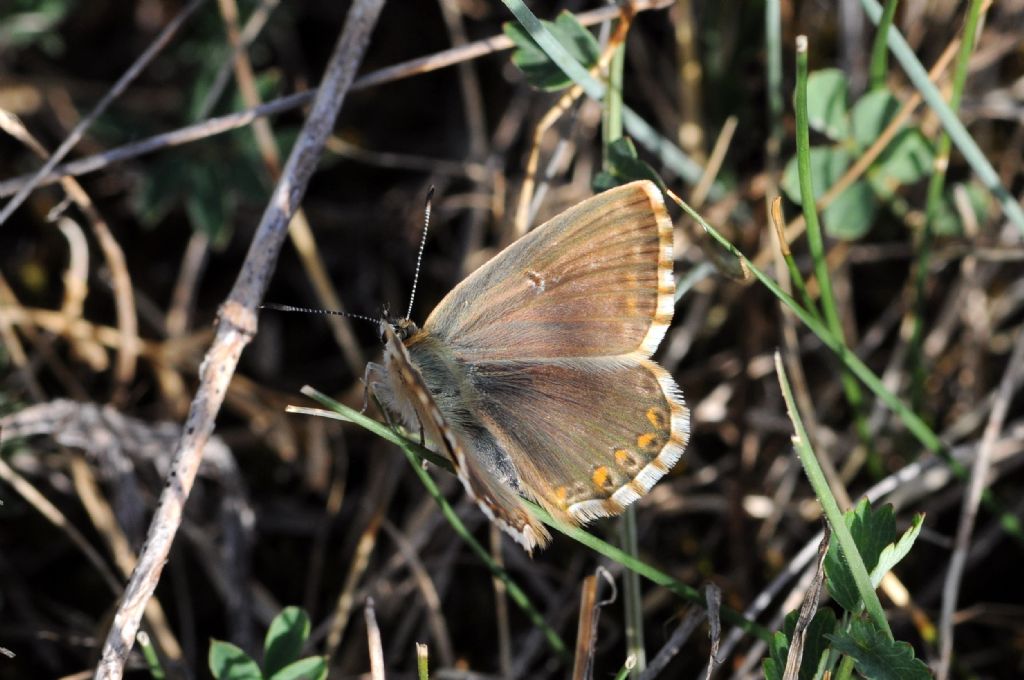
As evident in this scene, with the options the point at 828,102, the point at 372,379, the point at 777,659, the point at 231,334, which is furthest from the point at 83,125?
the point at 777,659

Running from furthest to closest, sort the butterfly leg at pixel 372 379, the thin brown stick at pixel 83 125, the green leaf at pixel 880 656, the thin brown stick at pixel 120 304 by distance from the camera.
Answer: the thin brown stick at pixel 120 304 → the thin brown stick at pixel 83 125 → the butterfly leg at pixel 372 379 → the green leaf at pixel 880 656

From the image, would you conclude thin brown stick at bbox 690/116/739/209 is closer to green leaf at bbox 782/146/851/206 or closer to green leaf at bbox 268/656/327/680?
green leaf at bbox 782/146/851/206

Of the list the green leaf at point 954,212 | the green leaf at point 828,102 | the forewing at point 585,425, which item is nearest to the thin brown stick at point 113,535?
A: the forewing at point 585,425

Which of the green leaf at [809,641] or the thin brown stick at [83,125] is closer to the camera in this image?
the green leaf at [809,641]

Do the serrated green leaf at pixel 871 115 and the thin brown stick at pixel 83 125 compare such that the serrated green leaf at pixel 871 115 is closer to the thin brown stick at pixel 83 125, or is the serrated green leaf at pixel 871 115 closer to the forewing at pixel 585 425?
the forewing at pixel 585 425

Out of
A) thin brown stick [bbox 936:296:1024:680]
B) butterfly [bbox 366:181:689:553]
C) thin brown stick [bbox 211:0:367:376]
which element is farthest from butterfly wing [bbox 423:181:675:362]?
thin brown stick [bbox 936:296:1024:680]
